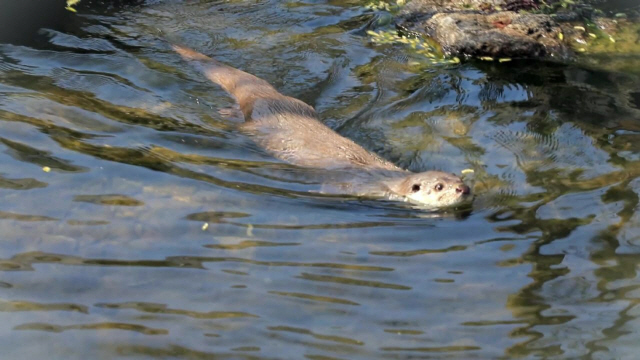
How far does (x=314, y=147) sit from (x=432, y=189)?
2.78 feet

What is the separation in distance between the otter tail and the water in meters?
0.10

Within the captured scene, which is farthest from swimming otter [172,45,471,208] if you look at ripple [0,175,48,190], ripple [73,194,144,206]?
ripple [0,175,48,190]

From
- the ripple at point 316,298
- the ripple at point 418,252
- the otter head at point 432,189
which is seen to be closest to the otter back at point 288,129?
the otter head at point 432,189

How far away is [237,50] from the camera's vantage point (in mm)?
5992

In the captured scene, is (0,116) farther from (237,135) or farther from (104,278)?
(104,278)

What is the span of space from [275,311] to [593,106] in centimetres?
322

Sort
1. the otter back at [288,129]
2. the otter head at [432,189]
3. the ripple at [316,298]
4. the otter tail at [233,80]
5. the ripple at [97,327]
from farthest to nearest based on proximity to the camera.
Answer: the otter tail at [233,80] < the otter back at [288,129] < the otter head at [432,189] < the ripple at [316,298] < the ripple at [97,327]

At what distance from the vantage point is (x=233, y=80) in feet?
17.2

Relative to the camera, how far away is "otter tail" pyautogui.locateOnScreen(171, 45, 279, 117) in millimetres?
4992

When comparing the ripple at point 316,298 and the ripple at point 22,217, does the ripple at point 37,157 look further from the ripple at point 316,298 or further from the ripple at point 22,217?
the ripple at point 316,298

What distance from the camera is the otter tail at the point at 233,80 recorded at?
4.99m

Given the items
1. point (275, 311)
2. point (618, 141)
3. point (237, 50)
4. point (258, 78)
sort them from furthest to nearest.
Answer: point (237, 50) → point (258, 78) → point (618, 141) → point (275, 311)

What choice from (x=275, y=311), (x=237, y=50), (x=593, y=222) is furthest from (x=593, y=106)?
(x=275, y=311)

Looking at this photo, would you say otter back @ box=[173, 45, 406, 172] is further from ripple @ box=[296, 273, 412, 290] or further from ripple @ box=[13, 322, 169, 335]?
ripple @ box=[13, 322, 169, 335]
